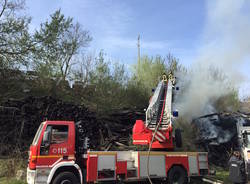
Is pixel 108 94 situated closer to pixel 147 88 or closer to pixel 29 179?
pixel 147 88

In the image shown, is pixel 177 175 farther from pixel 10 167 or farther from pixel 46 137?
pixel 10 167

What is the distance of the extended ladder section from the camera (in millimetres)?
9766

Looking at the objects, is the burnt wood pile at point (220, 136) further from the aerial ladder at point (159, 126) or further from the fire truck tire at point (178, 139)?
the fire truck tire at point (178, 139)

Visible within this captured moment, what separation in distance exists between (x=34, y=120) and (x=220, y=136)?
11226mm

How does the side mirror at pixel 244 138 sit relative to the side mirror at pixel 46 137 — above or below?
below

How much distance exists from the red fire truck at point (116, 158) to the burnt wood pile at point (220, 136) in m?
4.91

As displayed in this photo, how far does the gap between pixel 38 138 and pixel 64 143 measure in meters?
0.84

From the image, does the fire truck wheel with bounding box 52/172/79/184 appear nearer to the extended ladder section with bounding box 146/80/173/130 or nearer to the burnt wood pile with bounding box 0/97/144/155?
the extended ladder section with bounding box 146/80/173/130

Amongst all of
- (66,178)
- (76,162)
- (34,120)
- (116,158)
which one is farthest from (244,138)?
(34,120)

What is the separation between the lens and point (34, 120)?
1348 cm

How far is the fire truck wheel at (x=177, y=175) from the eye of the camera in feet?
29.8

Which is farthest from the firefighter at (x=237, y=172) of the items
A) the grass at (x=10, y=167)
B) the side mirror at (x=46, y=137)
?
the grass at (x=10, y=167)

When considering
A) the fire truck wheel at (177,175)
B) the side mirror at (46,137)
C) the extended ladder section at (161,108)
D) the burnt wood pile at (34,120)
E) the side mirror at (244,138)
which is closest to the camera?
the side mirror at (46,137)

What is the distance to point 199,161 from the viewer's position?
9828 mm
